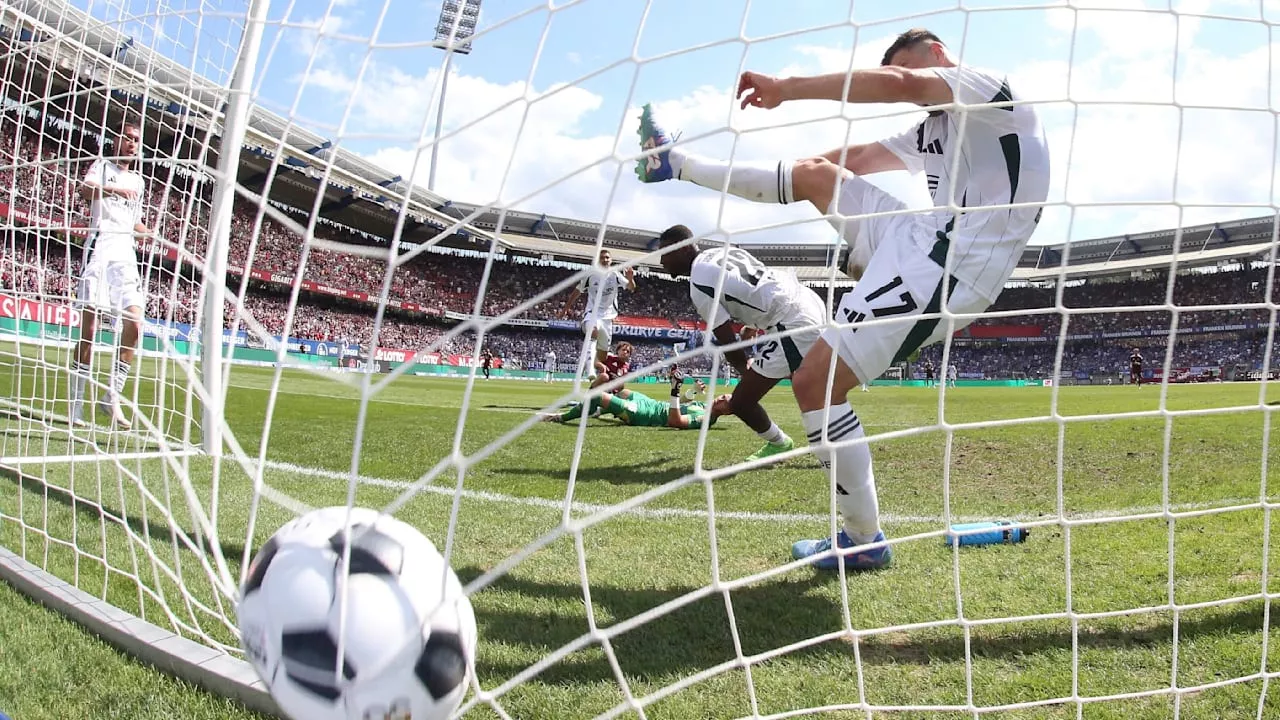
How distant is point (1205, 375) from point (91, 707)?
44504 millimetres

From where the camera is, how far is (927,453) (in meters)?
5.14

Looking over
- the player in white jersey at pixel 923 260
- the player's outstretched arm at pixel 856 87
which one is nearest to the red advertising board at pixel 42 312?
the player's outstretched arm at pixel 856 87

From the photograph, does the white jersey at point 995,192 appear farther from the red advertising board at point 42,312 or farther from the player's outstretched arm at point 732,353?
the red advertising board at point 42,312

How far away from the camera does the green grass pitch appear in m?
1.62

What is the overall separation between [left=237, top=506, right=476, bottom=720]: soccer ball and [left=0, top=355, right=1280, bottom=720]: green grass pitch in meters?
0.15

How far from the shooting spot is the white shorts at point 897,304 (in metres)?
2.40

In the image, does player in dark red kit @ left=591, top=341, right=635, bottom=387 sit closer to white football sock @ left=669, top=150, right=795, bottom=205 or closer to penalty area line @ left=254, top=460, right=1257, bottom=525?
penalty area line @ left=254, top=460, right=1257, bottom=525

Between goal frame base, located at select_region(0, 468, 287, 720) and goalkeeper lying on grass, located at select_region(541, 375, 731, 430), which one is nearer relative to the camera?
goal frame base, located at select_region(0, 468, 287, 720)

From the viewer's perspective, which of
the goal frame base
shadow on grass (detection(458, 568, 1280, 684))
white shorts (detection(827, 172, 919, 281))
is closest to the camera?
the goal frame base

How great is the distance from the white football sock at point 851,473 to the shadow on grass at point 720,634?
0.30 meters

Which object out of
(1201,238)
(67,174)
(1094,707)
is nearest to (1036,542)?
(1094,707)

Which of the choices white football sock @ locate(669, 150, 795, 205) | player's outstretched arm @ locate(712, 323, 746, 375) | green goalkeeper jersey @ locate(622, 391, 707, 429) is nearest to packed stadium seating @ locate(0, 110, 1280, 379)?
green goalkeeper jersey @ locate(622, 391, 707, 429)

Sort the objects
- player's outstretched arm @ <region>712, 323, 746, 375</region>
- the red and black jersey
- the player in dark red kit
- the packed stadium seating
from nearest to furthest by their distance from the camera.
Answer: player's outstretched arm @ <region>712, 323, 746, 375</region> < the player in dark red kit < the red and black jersey < the packed stadium seating

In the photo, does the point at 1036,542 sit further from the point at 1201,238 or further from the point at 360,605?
the point at 1201,238
